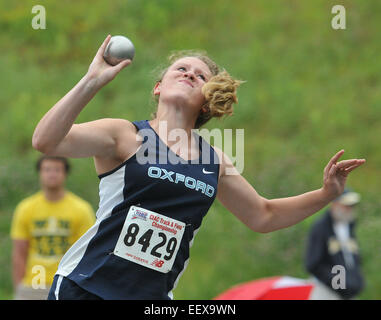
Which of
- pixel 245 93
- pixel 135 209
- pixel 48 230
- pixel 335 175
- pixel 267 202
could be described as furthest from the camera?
pixel 245 93

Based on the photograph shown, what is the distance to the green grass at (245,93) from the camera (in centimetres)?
885

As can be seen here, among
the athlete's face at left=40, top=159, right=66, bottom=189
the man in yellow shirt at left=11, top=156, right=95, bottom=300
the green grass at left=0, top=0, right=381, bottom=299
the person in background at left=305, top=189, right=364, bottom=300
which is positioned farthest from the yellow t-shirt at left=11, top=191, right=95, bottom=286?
the green grass at left=0, top=0, right=381, bottom=299

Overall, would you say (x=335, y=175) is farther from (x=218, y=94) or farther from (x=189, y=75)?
(x=189, y=75)

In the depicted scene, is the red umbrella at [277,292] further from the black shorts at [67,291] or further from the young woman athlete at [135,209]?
the black shorts at [67,291]

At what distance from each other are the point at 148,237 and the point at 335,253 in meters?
3.69

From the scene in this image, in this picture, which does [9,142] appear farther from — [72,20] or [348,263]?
[348,263]

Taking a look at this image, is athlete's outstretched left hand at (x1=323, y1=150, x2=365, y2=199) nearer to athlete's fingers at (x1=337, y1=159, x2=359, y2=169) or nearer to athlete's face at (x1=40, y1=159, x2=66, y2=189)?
athlete's fingers at (x1=337, y1=159, x2=359, y2=169)

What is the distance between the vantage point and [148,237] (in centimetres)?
351

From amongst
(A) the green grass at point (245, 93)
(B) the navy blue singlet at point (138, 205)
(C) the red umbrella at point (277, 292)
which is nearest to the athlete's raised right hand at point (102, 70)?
(B) the navy blue singlet at point (138, 205)

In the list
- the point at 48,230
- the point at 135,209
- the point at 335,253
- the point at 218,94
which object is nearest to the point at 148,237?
the point at 135,209

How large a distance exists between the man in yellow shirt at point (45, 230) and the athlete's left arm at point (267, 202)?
2407mm

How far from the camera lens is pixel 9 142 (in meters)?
10.7
